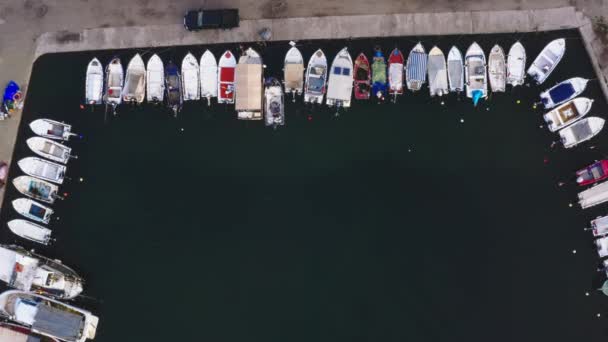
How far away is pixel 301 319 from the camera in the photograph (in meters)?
33.8

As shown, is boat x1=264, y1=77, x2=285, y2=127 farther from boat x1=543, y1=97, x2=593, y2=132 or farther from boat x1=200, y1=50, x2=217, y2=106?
boat x1=543, y1=97, x2=593, y2=132

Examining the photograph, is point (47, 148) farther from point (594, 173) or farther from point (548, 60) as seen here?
point (594, 173)

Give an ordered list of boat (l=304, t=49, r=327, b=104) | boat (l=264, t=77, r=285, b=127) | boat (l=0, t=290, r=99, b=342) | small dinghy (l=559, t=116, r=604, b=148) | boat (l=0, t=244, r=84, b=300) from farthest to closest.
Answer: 1. boat (l=264, t=77, r=285, b=127)
2. boat (l=304, t=49, r=327, b=104)
3. small dinghy (l=559, t=116, r=604, b=148)
4. boat (l=0, t=244, r=84, b=300)
5. boat (l=0, t=290, r=99, b=342)

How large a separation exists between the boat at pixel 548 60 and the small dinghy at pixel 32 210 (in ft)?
115

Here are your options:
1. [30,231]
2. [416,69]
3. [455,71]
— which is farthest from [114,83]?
[455,71]

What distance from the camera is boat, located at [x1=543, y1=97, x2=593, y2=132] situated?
33.7 meters

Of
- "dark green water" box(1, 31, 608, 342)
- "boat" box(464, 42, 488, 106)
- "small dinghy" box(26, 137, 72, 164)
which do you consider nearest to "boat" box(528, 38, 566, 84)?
"dark green water" box(1, 31, 608, 342)

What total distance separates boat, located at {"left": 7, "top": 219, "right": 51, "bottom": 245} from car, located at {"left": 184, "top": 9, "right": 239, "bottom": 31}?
17408 mm

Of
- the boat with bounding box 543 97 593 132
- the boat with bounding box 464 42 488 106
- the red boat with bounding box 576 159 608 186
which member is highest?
the boat with bounding box 464 42 488 106

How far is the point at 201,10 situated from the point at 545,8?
24.1 m

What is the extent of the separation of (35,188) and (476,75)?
31473 mm

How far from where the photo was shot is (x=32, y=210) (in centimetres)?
3444

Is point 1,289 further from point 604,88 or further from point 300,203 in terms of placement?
point 604,88

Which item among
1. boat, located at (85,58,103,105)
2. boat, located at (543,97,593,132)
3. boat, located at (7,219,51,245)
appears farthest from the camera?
boat, located at (85,58,103,105)
